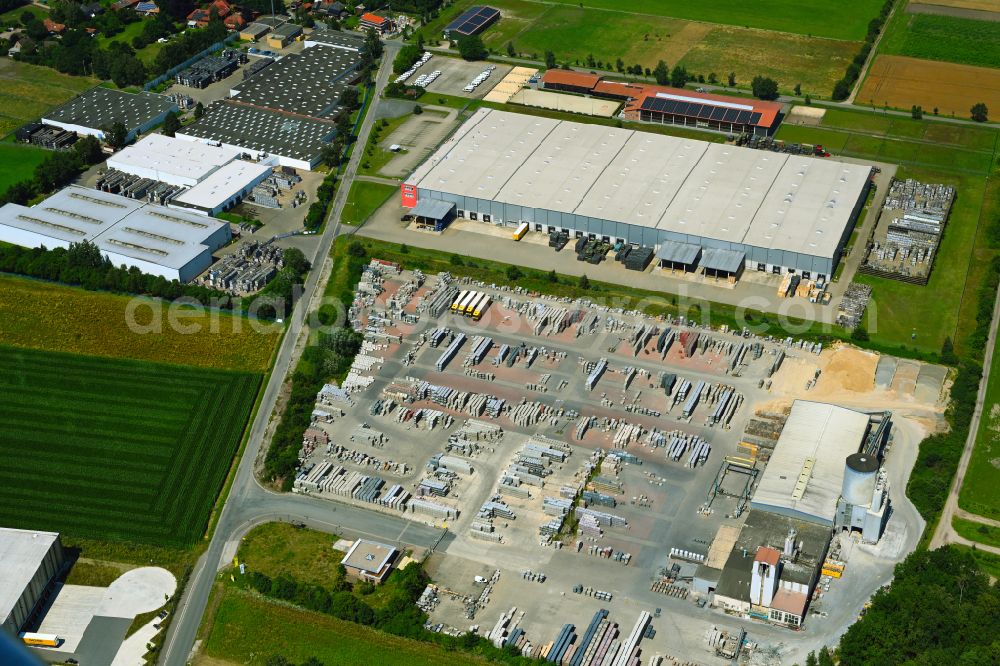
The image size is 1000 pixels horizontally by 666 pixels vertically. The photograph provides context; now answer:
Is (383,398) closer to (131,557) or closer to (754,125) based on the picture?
(131,557)

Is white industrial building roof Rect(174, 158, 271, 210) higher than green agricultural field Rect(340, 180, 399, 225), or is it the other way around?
white industrial building roof Rect(174, 158, 271, 210)

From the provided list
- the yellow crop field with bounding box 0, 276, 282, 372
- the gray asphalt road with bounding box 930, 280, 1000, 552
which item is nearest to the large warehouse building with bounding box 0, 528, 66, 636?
the yellow crop field with bounding box 0, 276, 282, 372

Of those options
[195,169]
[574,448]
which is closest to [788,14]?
[195,169]

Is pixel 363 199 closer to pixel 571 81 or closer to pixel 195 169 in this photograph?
pixel 195 169

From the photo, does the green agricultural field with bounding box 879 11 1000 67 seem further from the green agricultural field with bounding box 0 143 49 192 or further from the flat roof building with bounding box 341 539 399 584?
the flat roof building with bounding box 341 539 399 584

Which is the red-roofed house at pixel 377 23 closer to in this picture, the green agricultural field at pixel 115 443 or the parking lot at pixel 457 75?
the parking lot at pixel 457 75

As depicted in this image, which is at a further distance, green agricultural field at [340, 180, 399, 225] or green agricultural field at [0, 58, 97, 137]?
green agricultural field at [0, 58, 97, 137]

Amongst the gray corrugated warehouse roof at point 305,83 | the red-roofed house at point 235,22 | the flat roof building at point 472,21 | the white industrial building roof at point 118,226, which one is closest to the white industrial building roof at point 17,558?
the white industrial building roof at point 118,226
